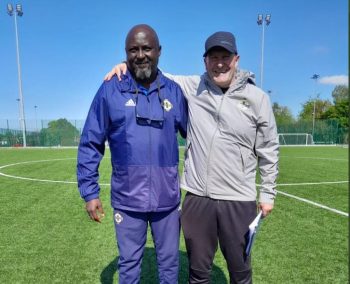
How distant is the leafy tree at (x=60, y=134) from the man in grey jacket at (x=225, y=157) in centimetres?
4011

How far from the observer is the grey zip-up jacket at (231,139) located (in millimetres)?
2756

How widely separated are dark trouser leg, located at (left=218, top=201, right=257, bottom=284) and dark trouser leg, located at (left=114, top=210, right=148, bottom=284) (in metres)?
0.64

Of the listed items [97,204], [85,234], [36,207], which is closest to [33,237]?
[85,234]

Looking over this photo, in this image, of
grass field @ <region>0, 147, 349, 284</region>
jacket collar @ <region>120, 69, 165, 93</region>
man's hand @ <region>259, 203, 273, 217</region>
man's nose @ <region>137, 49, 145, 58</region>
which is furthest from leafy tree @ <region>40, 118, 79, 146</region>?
man's hand @ <region>259, 203, 273, 217</region>

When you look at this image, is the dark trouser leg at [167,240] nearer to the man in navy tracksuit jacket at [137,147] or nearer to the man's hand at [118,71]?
the man in navy tracksuit jacket at [137,147]

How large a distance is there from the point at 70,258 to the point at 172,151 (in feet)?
8.06

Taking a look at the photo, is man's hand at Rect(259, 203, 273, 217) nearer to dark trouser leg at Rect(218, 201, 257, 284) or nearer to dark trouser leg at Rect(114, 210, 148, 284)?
dark trouser leg at Rect(218, 201, 257, 284)

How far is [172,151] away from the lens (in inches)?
111

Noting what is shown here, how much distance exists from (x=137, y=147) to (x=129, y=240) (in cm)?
75

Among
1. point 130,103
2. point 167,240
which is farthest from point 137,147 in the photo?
point 167,240

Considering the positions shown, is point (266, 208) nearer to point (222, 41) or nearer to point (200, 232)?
point (200, 232)

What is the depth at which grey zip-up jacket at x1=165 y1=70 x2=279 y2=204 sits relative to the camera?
9.04 ft

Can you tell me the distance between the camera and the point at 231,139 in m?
2.76

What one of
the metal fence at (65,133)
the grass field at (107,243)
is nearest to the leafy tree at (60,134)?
the metal fence at (65,133)
